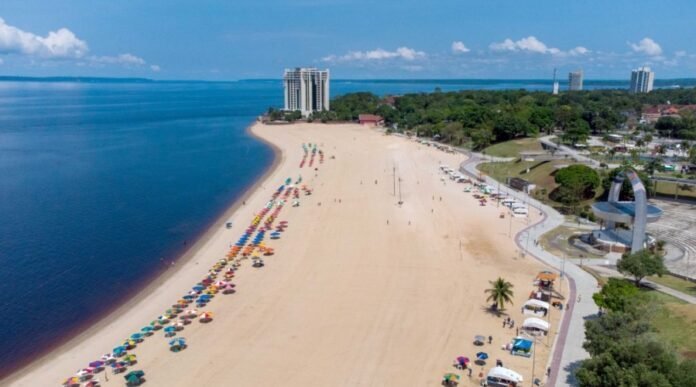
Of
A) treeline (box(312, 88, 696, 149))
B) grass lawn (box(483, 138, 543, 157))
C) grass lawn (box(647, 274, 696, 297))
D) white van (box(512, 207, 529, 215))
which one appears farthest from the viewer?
treeline (box(312, 88, 696, 149))

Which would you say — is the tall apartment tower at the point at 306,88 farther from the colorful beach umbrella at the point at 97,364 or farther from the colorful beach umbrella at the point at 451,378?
the colorful beach umbrella at the point at 451,378

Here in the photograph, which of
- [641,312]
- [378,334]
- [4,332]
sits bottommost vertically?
[4,332]

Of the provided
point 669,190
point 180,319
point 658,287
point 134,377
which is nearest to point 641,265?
point 658,287

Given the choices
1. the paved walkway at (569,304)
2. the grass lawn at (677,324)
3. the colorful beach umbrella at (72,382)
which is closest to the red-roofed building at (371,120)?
the paved walkway at (569,304)

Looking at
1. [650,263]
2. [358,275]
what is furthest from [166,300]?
[650,263]

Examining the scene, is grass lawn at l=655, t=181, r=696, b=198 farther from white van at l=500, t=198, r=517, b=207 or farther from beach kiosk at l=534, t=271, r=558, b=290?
beach kiosk at l=534, t=271, r=558, b=290

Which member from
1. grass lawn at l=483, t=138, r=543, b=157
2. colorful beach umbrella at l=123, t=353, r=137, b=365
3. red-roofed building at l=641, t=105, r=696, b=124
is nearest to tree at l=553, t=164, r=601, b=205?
grass lawn at l=483, t=138, r=543, b=157

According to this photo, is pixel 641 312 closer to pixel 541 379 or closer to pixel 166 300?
pixel 541 379
